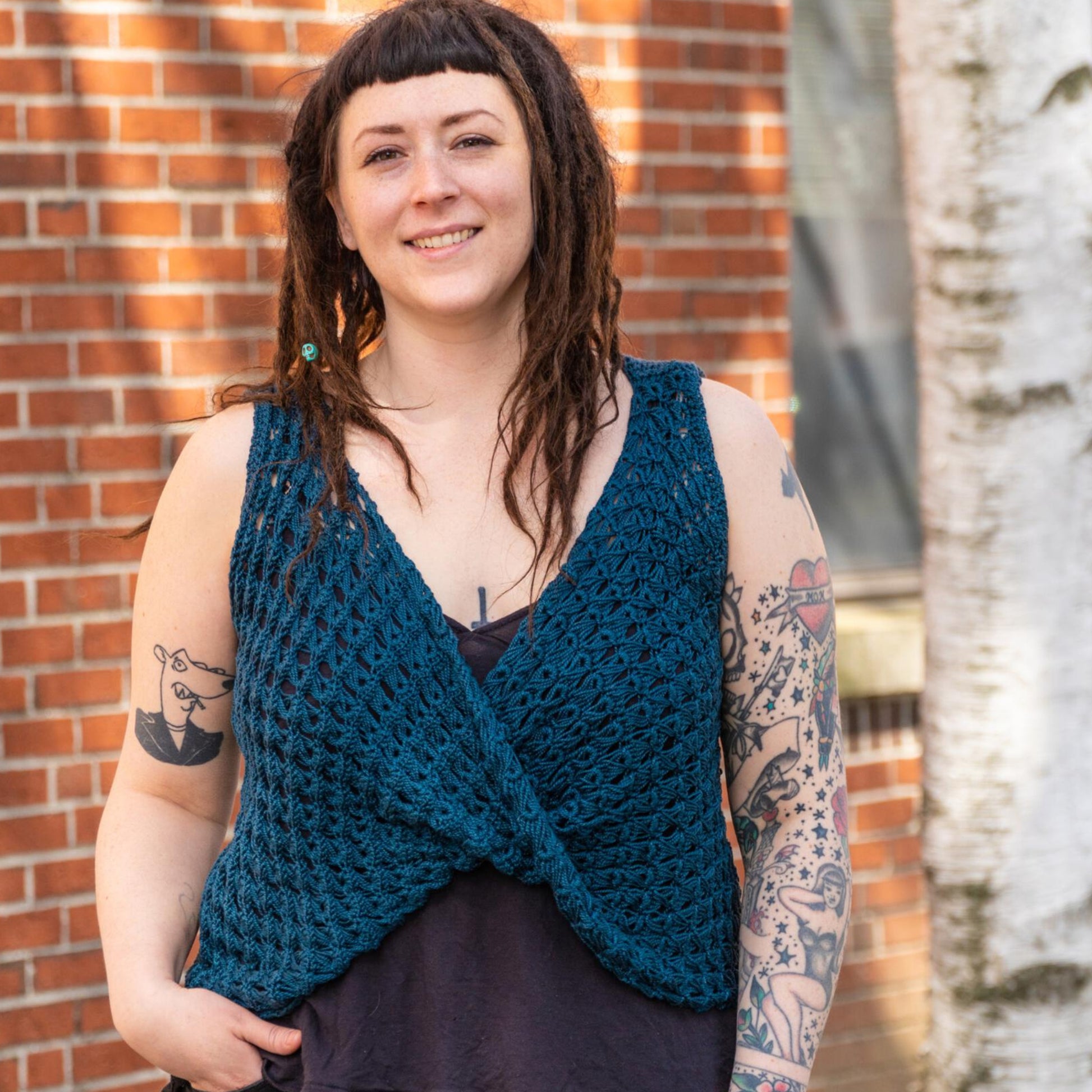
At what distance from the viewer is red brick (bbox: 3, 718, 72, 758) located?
3.04m

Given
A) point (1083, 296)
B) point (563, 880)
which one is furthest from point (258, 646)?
point (1083, 296)

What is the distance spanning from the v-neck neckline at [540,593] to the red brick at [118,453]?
1345mm

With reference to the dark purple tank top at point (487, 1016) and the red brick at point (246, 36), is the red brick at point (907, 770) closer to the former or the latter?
the dark purple tank top at point (487, 1016)

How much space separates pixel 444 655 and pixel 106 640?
5.17 ft

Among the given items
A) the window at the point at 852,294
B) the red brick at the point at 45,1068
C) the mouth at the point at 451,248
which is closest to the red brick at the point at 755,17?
the window at the point at 852,294

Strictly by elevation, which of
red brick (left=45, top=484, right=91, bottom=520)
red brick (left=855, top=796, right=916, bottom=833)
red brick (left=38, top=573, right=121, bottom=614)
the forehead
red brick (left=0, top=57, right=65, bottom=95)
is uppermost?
red brick (left=0, top=57, right=65, bottom=95)

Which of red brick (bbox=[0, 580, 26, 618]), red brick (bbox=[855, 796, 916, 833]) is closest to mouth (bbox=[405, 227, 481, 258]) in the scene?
red brick (bbox=[0, 580, 26, 618])

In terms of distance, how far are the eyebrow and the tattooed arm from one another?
516 millimetres

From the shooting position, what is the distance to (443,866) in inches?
68.0

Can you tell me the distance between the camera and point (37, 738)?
306cm

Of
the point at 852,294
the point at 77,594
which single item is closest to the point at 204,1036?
the point at 77,594

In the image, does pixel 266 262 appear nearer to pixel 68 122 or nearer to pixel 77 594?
pixel 68 122

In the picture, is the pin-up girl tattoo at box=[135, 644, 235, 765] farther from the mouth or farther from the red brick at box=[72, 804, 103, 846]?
the red brick at box=[72, 804, 103, 846]

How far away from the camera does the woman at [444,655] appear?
1.74m
